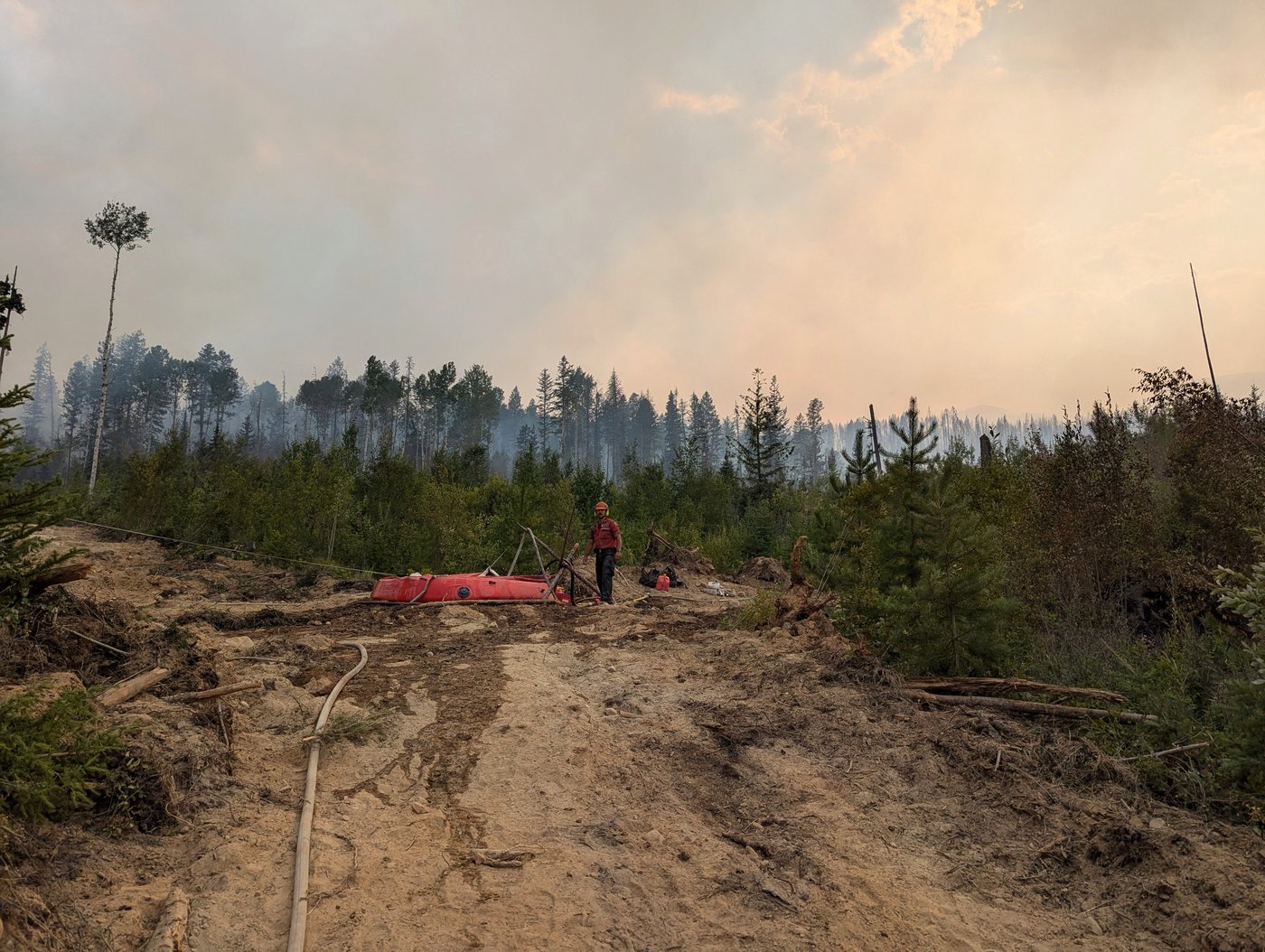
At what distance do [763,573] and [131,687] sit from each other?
796 inches

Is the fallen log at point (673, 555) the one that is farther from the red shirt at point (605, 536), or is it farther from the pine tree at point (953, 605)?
the pine tree at point (953, 605)

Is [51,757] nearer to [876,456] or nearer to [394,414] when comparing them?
[876,456]

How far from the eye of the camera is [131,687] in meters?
4.95

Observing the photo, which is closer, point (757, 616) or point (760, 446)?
point (757, 616)

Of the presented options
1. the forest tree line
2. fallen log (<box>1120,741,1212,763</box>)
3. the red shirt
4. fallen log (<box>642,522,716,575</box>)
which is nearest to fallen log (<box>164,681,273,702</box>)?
fallen log (<box>1120,741,1212,763</box>)

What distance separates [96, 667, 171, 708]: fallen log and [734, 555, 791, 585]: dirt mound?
18.6 meters

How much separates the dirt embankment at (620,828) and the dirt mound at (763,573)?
49.4ft

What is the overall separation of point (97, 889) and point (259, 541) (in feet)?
65.3

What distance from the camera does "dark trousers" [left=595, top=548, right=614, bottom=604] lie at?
48.6 feet

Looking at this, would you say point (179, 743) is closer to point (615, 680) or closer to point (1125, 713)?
point (615, 680)

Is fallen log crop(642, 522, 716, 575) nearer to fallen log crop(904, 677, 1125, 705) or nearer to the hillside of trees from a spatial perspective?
the hillside of trees

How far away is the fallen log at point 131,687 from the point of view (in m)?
4.66

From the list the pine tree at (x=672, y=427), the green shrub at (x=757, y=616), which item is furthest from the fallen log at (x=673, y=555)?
the pine tree at (x=672, y=427)

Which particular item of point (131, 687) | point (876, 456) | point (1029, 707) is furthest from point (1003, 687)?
point (876, 456)
